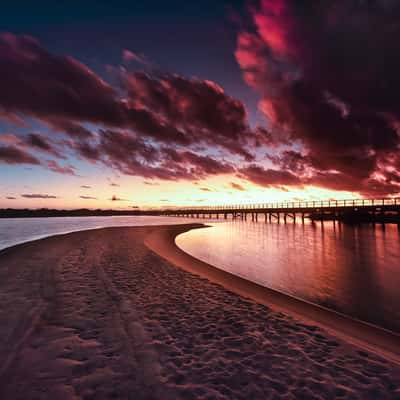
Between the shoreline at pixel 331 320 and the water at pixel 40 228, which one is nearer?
the shoreline at pixel 331 320

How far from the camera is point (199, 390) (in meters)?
3.41

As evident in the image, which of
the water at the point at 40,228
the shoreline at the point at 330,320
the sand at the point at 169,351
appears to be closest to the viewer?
the sand at the point at 169,351

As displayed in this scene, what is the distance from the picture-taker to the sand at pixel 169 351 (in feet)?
11.3

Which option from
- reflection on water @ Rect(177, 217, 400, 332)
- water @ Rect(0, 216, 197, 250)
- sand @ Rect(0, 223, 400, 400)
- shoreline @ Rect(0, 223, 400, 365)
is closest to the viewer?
sand @ Rect(0, 223, 400, 400)

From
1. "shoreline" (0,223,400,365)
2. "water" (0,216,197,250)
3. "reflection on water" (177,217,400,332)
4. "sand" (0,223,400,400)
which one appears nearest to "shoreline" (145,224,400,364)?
"shoreline" (0,223,400,365)

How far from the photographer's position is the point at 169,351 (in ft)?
14.4

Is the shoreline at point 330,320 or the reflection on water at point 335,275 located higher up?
the shoreline at point 330,320

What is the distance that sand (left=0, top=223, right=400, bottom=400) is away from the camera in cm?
344

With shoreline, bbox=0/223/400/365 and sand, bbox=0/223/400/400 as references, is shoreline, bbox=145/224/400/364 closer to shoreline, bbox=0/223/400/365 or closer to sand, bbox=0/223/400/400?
A: shoreline, bbox=0/223/400/365

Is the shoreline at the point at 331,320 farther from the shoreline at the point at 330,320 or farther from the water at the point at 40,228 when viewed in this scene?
the water at the point at 40,228

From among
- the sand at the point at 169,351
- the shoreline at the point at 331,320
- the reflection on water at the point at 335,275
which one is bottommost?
the reflection on water at the point at 335,275

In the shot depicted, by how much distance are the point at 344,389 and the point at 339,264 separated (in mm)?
13531

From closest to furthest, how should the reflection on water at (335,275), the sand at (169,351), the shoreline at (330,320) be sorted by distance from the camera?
the sand at (169,351) < the shoreline at (330,320) < the reflection on water at (335,275)

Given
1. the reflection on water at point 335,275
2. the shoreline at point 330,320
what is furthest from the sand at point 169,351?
the reflection on water at point 335,275
